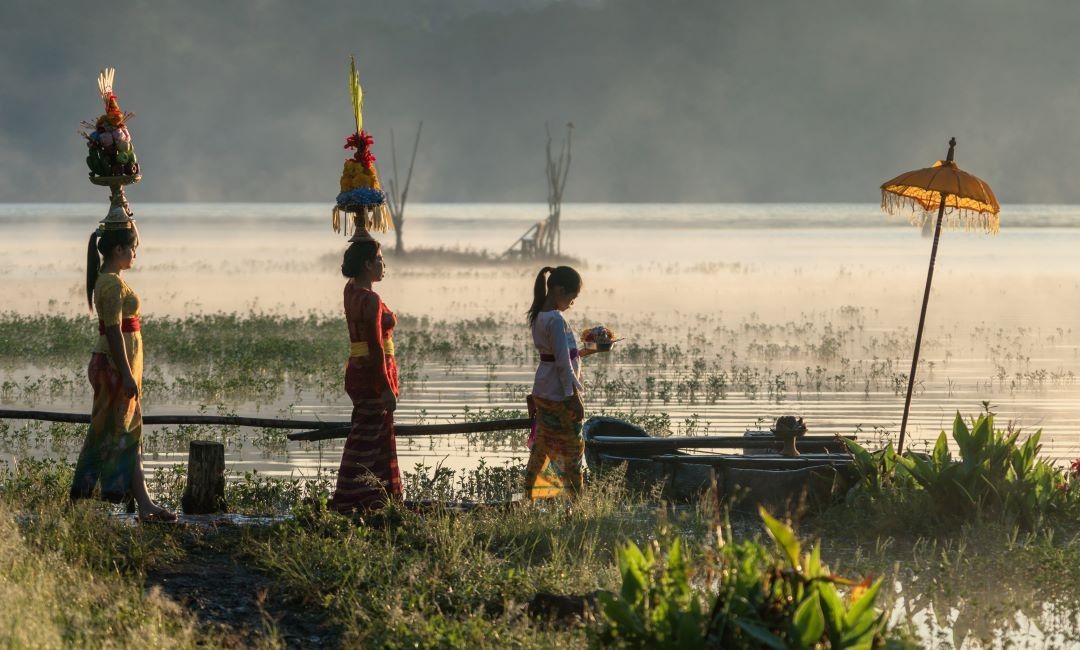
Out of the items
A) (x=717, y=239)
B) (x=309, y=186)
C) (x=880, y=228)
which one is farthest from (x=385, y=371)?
(x=309, y=186)

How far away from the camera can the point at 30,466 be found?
10859 millimetres

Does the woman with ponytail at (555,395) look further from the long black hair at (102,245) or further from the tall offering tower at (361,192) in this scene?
the long black hair at (102,245)

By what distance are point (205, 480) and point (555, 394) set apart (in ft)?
7.98

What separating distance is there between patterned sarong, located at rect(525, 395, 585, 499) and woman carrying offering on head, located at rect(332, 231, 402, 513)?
3.35 ft

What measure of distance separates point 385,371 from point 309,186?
183 meters

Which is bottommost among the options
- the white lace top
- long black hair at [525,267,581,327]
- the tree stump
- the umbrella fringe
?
the tree stump

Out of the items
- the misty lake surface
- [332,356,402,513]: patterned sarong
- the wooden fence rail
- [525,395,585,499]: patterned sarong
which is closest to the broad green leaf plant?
[332,356,402,513]: patterned sarong

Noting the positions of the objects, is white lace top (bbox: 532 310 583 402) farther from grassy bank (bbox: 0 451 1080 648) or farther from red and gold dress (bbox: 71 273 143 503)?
red and gold dress (bbox: 71 273 143 503)

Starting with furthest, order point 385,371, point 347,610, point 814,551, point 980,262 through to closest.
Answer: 1. point 980,262
2. point 385,371
3. point 347,610
4. point 814,551

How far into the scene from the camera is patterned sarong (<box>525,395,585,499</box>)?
32.6 feet

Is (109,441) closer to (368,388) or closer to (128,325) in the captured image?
(128,325)

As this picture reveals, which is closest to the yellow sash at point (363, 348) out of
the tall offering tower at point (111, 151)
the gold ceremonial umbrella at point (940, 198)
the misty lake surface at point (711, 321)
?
the tall offering tower at point (111, 151)

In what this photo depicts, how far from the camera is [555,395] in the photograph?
990 centimetres

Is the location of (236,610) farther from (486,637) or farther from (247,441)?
(247,441)
